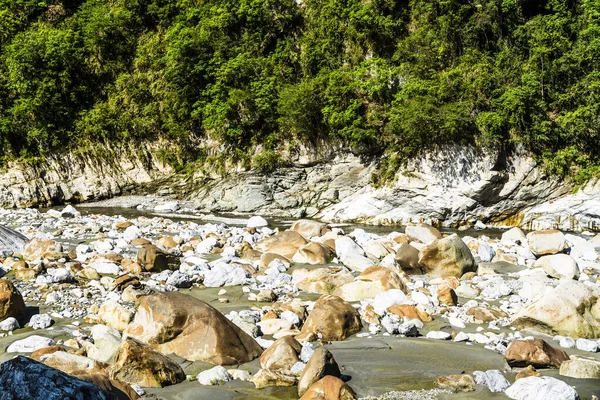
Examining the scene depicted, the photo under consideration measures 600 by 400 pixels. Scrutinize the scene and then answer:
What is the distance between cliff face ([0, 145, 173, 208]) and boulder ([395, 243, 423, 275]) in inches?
757

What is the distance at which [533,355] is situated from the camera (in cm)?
504

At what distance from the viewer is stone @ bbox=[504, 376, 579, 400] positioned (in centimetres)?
413

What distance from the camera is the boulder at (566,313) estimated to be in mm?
5977

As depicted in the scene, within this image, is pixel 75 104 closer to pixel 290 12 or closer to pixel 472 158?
pixel 290 12

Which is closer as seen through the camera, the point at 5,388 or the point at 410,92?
the point at 5,388

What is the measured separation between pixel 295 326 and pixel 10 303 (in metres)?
3.58

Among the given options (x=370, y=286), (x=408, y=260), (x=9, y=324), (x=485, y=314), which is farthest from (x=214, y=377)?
(x=408, y=260)

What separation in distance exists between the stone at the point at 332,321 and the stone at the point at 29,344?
2907mm

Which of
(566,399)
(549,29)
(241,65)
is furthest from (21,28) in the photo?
(566,399)

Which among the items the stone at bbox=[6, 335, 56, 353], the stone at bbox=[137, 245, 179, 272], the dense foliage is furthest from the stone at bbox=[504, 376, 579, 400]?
the dense foliage

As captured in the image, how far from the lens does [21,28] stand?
1135 inches

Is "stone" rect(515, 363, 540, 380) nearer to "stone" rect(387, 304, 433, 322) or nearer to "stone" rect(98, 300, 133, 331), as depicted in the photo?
"stone" rect(387, 304, 433, 322)

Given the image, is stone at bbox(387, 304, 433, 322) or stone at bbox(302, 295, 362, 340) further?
stone at bbox(387, 304, 433, 322)

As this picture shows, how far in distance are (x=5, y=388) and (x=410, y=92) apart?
19.8 metres
